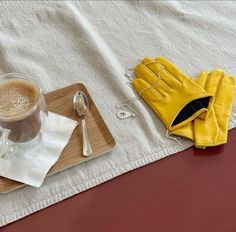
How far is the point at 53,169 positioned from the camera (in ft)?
2.24

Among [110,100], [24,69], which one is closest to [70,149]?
[110,100]

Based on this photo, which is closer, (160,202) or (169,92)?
(160,202)

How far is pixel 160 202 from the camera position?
0.67 m

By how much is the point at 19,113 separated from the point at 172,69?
13.3 inches

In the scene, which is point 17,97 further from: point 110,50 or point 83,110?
point 110,50

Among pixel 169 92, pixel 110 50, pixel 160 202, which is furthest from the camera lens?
pixel 110 50

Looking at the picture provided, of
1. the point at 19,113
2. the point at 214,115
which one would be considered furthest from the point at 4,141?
the point at 214,115

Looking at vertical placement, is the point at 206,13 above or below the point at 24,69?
above

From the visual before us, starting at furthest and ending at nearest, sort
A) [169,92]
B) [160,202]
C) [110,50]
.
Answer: [110,50], [169,92], [160,202]

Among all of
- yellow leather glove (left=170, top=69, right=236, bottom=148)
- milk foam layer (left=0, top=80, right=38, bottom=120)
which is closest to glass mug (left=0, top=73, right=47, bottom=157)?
milk foam layer (left=0, top=80, right=38, bottom=120)

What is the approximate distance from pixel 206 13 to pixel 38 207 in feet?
2.09

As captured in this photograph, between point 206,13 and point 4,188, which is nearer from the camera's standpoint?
point 4,188

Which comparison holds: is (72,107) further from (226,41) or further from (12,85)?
(226,41)

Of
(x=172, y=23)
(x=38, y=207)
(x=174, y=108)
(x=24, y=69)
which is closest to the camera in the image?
(x=38, y=207)
